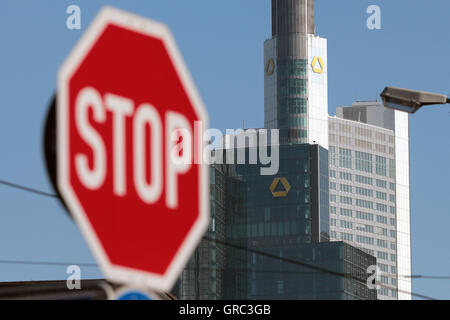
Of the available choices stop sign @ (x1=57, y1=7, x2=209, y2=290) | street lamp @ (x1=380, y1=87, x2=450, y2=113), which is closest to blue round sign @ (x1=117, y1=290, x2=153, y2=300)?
stop sign @ (x1=57, y1=7, x2=209, y2=290)

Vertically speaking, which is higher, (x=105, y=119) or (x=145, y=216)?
(x=105, y=119)

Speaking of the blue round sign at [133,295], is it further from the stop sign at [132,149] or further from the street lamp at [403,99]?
the street lamp at [403,99]

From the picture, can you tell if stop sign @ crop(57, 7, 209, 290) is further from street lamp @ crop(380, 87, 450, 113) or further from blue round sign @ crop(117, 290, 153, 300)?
street lamp @ crop(380, 87, 450, 113)

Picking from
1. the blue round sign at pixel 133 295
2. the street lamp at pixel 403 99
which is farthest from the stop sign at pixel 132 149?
the street lamp at pixel 403 99

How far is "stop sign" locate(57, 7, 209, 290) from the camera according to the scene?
3.83 metres

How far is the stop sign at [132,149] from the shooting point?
3.83 metres

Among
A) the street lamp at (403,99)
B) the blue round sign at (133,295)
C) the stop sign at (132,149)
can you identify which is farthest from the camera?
the street lamp at (403,99)

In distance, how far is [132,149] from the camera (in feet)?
13.3

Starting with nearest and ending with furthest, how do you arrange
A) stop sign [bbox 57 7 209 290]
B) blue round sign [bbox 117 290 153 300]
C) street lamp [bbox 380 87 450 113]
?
1. stop sign [bbox 57 7 209 290]
2. blue round sign [bbox 117 290 153 300]
3. street lamp [bbox 380 87 450 113]

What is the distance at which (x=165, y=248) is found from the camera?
4188mm
